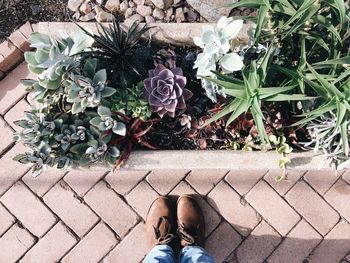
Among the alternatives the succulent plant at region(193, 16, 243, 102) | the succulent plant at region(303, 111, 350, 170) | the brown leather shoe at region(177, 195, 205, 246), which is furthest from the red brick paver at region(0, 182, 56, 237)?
the succulent plant at region(303, 111, 350, 170)

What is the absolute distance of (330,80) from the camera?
2363 millimetres

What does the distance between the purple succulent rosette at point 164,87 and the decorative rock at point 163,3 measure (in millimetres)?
536

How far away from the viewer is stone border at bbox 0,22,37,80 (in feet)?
10.3

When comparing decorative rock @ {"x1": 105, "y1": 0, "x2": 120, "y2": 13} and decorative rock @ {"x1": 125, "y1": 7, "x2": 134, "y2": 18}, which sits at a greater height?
decorative rock @ {"x1": 105, "y1": 0, "x2": 120, "y2": 13}

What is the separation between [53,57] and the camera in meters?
2.47

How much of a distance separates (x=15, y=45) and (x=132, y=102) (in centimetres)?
95

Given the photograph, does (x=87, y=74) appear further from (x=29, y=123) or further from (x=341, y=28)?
(x=341, y=28)

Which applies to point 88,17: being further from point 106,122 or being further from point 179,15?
point 106,122

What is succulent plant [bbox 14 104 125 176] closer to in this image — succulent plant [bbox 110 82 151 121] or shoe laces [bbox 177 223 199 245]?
succulent plant [bbox 110 82 151 121]

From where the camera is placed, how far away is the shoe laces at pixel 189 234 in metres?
3.10

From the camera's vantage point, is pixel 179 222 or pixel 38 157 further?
pixel 179 222

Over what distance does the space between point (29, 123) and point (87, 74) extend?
390 mm

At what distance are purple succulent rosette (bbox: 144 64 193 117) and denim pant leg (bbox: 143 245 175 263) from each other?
89 centimetres

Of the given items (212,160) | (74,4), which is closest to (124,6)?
(74,4)
